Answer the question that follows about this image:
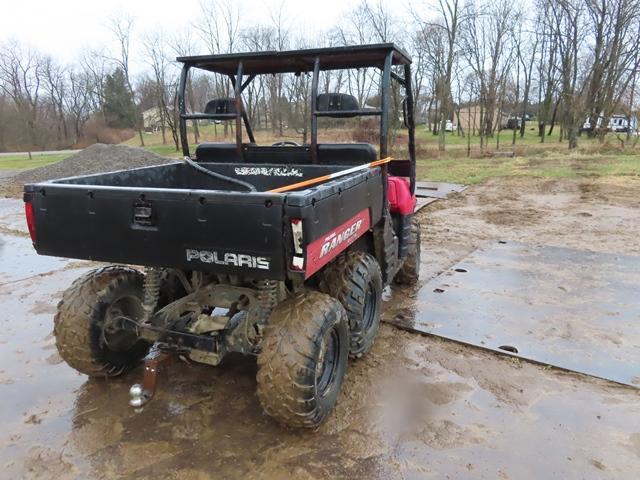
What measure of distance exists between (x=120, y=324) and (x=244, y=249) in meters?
1.23

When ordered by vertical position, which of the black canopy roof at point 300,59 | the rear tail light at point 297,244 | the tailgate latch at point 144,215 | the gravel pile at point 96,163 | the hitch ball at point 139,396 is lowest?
the hitch ball at point 139,396

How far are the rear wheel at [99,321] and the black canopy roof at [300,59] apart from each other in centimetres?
186

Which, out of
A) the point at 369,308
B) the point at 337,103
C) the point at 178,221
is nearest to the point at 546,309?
the point at 369,308

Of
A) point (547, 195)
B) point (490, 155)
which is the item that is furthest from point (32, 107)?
point (547, 195)

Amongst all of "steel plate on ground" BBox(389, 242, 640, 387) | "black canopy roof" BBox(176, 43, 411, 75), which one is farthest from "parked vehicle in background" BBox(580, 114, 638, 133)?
"black canopy roof" BBox(176, 43, 411, 75)

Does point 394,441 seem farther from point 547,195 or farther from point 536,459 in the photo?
point 547,195

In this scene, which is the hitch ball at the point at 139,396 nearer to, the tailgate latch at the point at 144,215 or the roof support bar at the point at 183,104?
the tailgate latch at the point at 144,215

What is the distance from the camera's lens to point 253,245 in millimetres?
2246

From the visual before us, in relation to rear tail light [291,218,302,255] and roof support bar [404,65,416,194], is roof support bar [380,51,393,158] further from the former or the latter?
rear tail light [291,218,302,255]

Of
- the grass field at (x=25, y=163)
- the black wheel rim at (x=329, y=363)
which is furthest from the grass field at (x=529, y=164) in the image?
the grass field at (x=25, y=163)

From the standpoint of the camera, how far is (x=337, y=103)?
3.56 m

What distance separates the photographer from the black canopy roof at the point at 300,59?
3.59 metres

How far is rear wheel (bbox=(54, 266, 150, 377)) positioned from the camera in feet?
9.57

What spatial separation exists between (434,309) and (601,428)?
182 cm
